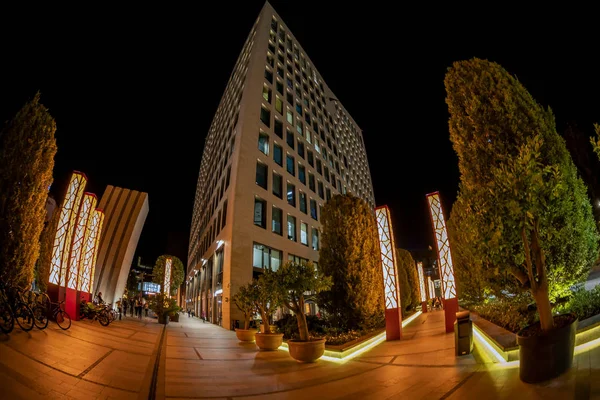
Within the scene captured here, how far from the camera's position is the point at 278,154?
30.8 metres

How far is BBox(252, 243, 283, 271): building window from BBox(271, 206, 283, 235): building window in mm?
1969

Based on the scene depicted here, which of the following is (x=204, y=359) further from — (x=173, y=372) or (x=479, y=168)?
(x=479, y=168)

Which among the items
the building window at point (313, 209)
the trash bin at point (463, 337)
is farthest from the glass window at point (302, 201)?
the trash bin at point (463, 337)

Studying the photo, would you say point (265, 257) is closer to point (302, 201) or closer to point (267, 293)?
point (302, 201)

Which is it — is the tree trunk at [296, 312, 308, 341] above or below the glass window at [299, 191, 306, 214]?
below

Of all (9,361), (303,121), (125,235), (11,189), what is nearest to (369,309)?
(9,361)

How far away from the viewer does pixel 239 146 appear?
85.3 feet

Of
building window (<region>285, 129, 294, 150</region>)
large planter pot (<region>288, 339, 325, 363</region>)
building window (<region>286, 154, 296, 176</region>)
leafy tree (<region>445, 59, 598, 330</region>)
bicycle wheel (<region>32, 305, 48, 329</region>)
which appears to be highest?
building window (<region>285, 129, 294, 150</region>)

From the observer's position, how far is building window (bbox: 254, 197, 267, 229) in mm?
26328

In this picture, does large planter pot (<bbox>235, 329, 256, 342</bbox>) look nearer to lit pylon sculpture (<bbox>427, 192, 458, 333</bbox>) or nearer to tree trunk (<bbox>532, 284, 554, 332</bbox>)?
lit pylon sculpture (<bbox>427, 192, 458, 333</bbox>)

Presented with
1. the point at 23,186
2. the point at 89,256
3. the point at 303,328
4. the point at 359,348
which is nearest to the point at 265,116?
the point at 89,256

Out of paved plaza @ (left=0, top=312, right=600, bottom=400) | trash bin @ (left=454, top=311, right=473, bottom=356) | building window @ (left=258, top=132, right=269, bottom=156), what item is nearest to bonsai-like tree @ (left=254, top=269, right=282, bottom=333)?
paved plaza @ (left=0, top=312, right=600, bottom=400)

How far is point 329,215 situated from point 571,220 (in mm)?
10261

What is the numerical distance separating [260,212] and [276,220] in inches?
93.0
